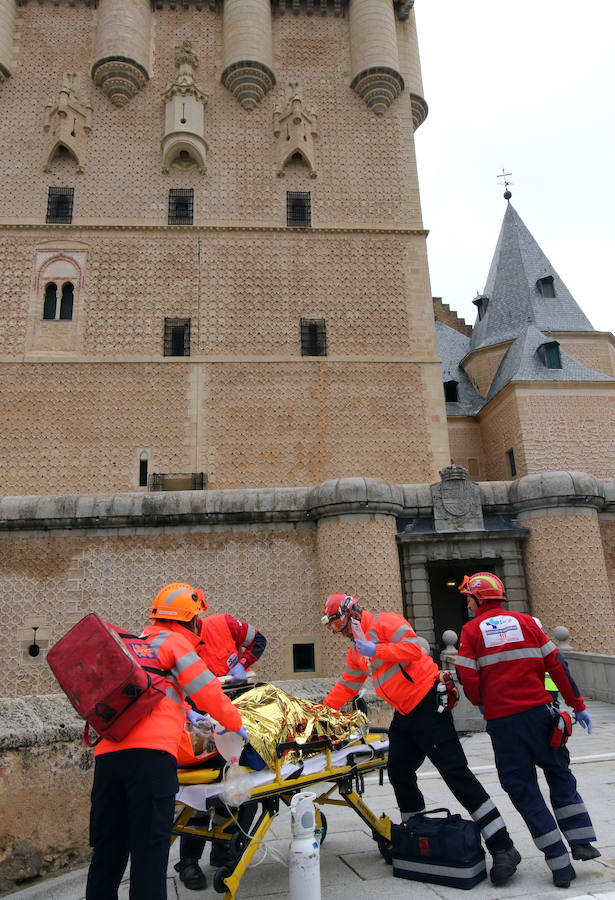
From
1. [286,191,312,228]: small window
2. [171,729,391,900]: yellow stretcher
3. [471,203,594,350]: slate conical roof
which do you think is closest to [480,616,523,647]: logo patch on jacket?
[171,729,391,900]: yellow stretcher

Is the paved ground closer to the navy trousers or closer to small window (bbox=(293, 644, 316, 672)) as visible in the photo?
the navy trousers

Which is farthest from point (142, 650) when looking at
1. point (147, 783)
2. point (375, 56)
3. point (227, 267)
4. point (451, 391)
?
point (451, 391)

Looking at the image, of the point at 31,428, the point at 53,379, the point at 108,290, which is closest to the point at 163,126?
the point at 108,290

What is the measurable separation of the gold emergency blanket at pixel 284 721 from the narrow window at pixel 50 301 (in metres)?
16.1

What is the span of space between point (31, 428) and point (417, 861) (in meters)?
15.5

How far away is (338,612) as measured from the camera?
13.8ft

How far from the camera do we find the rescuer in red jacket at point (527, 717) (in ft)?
11.6

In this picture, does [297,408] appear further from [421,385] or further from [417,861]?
[417,861]

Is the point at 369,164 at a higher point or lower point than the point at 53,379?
higher

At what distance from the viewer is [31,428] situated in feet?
54.9

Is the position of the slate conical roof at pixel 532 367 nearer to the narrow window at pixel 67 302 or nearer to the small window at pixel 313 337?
the small window at pixel 313 337

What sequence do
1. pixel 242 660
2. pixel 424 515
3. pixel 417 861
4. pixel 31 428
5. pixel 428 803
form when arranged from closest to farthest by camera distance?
1. pixel 417 861
2. pixel 428 803
3. pixel 242 660
4. pixel 424 515
5. pixel 31 428

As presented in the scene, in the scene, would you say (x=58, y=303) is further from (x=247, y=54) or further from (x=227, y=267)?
(x=247, y=54)

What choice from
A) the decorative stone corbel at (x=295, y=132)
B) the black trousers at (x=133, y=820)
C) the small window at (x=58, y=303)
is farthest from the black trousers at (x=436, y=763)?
the decorative stone corbel at (x=295, y=132)
